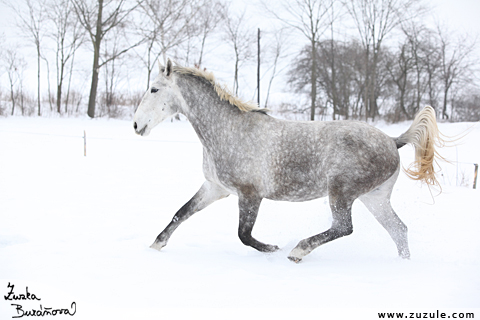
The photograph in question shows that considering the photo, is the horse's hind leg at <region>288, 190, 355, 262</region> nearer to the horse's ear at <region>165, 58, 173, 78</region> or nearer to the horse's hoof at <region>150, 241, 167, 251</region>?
the horse's hoof at <region>150, 241, 167, 251</region>

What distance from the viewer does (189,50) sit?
23.2 meters

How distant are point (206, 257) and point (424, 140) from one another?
7.50ft

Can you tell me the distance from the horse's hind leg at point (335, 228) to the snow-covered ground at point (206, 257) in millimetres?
140

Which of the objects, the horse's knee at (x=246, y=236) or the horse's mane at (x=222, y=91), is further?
the horse's mane at (x=222, y=91)

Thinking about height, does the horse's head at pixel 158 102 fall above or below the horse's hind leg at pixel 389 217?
above

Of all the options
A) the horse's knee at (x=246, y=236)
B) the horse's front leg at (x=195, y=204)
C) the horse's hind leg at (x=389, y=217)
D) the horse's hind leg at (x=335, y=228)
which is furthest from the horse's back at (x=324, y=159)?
the horse's front leg at (x=195, y=204)

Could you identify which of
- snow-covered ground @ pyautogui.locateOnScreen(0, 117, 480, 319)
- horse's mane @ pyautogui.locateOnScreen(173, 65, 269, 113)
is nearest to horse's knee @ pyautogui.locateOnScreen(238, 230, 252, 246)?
snow-covered ground @ pyautogui.locateOnScreen(0, 117, 480, 319)

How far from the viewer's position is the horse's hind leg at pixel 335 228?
323 centimetres

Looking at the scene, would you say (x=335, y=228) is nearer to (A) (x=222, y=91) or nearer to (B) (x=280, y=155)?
(B) (x=280, y=155)

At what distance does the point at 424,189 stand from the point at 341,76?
21.8 metres
